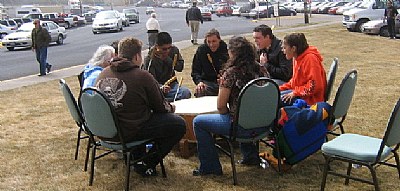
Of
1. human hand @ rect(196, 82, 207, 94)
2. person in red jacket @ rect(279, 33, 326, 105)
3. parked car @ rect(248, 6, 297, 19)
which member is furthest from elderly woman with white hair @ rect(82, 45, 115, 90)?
parked car @ rect(248, 6, 297, 19)

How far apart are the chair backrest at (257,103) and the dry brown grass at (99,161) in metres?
0.64

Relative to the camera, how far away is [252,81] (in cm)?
457

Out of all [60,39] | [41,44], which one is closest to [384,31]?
[41,44]

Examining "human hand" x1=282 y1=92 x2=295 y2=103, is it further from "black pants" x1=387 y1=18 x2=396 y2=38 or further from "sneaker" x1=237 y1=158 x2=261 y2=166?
"black pants" x1=387 y1=18 x2=396 y2=38

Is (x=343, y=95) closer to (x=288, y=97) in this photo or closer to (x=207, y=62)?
(x=288, y=97)

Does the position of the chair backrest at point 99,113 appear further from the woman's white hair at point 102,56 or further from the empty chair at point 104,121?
the woman's white hair at point 102,56

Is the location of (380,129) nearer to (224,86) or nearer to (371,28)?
(224,86)

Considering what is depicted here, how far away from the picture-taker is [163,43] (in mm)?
6668

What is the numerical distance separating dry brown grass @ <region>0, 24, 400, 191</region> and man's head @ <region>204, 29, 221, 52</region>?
65.2 inches

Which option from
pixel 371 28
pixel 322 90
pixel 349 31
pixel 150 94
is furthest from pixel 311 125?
pixel 349 31

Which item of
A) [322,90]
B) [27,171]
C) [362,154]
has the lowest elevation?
[27,171]

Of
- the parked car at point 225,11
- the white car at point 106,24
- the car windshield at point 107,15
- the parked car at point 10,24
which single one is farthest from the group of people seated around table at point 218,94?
the parked car at point 225,11

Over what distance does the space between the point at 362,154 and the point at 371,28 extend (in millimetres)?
19720

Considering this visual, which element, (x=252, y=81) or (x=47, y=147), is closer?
(x=252, y=81)
